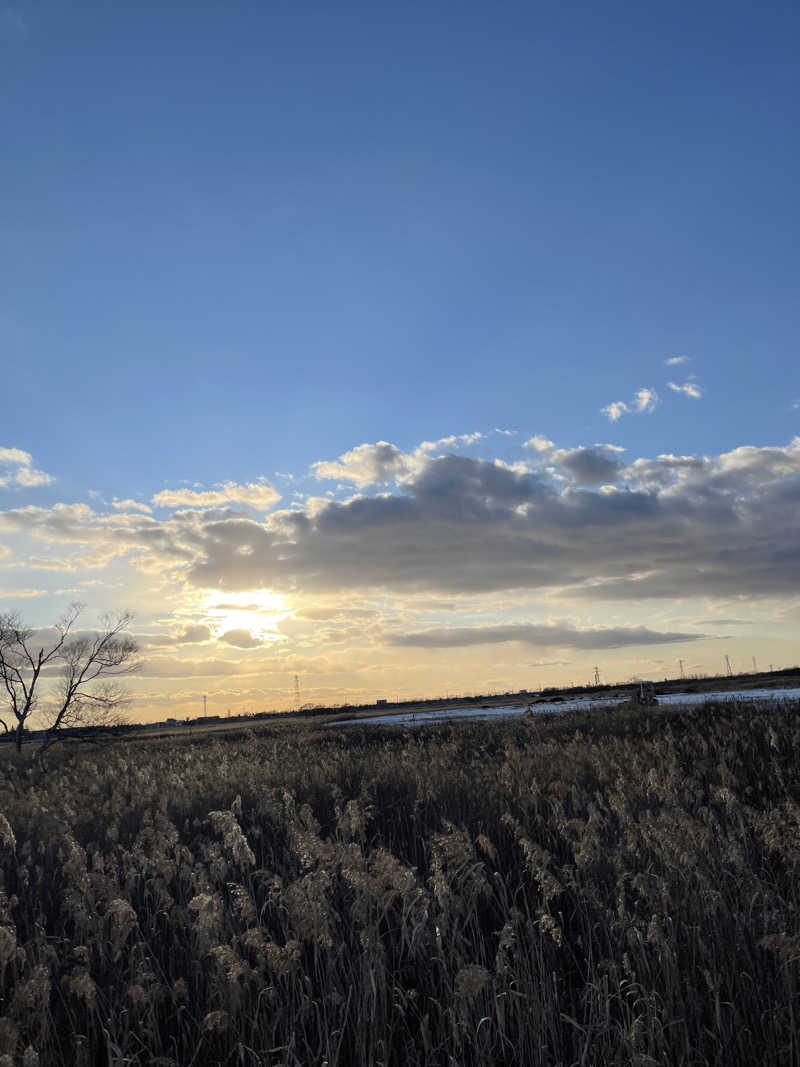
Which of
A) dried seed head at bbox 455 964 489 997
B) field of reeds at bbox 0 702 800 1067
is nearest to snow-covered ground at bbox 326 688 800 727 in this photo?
field of reeds at bbox 0 702 800 1067

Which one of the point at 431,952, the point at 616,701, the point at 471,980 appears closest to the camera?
the point at 471,980

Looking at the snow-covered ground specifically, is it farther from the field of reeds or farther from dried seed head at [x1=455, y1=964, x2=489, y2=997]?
dried seed head at [x1=455, y1=964, x2=489, y2=997]

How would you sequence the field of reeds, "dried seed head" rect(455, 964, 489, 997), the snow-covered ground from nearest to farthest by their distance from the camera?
"dried seed head" rect(455, 964, 489, 997), the field of reeds, the snow-covered ground

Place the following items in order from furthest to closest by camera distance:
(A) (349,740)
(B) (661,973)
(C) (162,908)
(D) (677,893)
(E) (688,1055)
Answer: (A) (349,740)
(C) (162,908)
(D) (677,893)
(B) (661,973)
(E) (688,1055)

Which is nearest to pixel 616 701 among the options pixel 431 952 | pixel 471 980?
pixel 431 952

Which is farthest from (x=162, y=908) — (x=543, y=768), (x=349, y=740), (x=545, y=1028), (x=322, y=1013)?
(x=349, y=740)

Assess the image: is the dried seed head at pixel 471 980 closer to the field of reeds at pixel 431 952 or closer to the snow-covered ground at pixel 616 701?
the field of reeds at pixel 431 952

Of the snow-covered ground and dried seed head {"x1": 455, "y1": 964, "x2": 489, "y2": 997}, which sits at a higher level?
dried seed head {"x1": 455, "y1": 964, "x2": 489, "y2": 997}

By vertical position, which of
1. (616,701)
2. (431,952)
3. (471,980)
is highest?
(471,980)

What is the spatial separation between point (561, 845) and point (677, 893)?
6.80 feet

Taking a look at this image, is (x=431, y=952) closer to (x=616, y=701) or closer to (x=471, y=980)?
(x=471, y=980)

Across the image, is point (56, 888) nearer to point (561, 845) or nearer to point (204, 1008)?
point (204, 1008)

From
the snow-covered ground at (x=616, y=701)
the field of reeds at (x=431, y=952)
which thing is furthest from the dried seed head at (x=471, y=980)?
the snow-covered ground at (x=616, y=701)

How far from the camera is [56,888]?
268 inches
